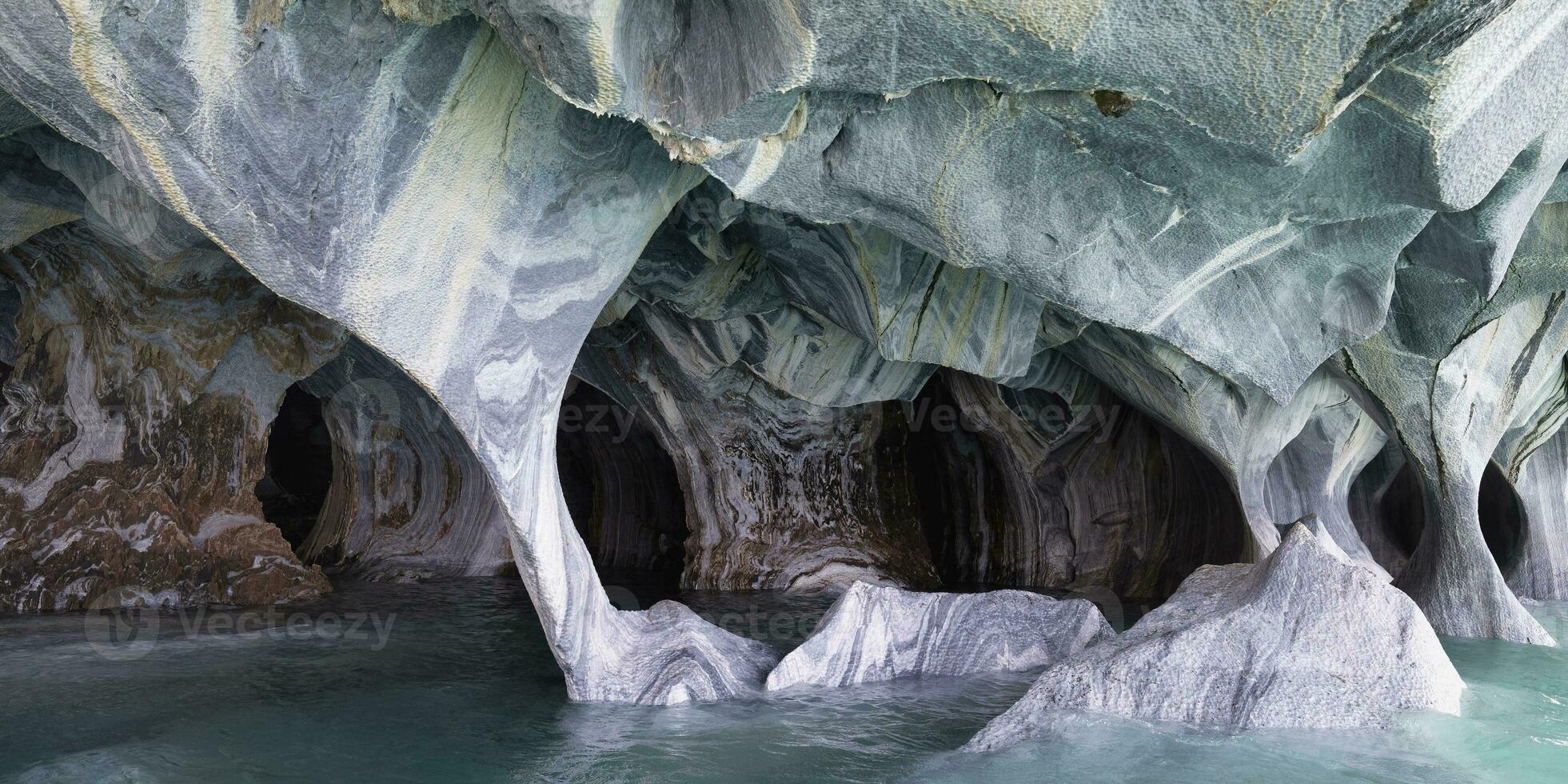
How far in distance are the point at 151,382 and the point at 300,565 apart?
65.4 inches

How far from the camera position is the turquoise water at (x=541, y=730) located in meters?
3.84

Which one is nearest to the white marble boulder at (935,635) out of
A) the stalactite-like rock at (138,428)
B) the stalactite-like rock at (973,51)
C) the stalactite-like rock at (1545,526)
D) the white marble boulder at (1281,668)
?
the white marble boulder at (1281,668)

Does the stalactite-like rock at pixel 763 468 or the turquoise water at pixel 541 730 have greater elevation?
the stalactite-like rock at pixel 763 468

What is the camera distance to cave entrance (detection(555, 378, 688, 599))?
38.9 feet

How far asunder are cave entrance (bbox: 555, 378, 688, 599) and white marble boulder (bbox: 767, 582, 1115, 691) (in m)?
5.75

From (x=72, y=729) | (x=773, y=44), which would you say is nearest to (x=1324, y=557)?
(x=773, y=44)

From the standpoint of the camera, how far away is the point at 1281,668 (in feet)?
14.4

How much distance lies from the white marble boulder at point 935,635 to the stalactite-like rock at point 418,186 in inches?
19.4

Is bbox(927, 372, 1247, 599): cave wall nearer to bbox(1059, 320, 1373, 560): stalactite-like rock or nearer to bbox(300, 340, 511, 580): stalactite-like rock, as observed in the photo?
bbox(1059, 320, 1373, 560): stalactite-like rock

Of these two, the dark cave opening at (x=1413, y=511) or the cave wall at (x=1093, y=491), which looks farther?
the dark cave opening at (x=1413, y=511)

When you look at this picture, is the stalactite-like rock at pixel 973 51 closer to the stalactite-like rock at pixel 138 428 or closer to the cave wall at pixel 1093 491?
the stalactite-like rock at pixel 138 428

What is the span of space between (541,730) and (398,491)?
6.51 meters

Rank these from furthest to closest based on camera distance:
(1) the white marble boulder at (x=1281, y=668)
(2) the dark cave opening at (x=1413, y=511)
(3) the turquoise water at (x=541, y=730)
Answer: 1. (2) the dark cave opening at (x=1413, y=511)
2. (1) the white marble boulder at (x=1281, y=668)
3. (3) the turquoise water at (x=541, y=730)

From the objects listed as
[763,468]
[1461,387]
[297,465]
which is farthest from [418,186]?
[297,465]
